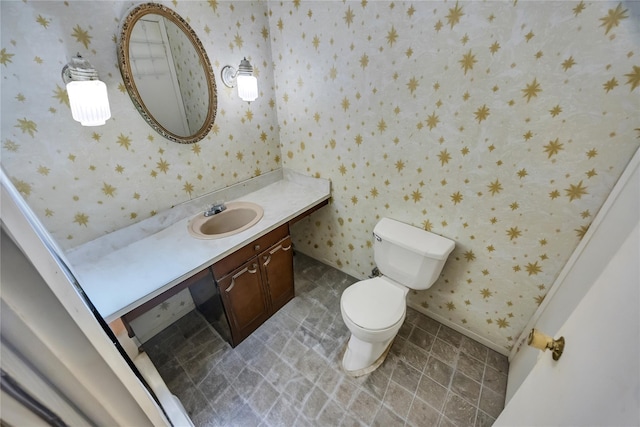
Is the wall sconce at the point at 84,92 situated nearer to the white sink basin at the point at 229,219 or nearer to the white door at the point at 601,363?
the white sink basin at the point at 229,219

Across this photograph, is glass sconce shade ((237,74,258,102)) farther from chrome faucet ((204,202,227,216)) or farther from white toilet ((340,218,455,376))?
white toilet ((340,218,455,376))

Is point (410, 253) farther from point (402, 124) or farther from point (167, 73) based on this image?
point (167, 73)

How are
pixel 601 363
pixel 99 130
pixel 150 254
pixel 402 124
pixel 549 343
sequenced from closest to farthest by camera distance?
pixel 601 363 < pixel 549 343 < pixel 99 130 < pixel 150 254 < pixel 402 124

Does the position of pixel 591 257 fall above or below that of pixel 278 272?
above

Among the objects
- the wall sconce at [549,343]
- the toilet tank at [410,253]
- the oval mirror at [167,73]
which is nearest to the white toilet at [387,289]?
the toilet tank at [410,253]

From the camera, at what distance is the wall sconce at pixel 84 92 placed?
3.14 feet

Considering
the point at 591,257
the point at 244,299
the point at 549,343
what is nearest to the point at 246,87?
the point at 244,299

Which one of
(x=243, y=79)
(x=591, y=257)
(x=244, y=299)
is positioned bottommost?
(x=244, y=299)

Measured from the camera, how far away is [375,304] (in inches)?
56.2

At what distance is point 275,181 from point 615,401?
1988mm

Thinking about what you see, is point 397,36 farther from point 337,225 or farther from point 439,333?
point 439,333

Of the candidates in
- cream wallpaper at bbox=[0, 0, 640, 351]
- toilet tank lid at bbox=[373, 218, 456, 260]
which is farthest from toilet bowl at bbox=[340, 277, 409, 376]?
cream wallpaper at bbox=[0, 0, 640, 351]

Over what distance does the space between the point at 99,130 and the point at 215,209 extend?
0.70m

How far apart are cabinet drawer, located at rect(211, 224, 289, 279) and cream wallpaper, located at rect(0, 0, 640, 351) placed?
54cm
